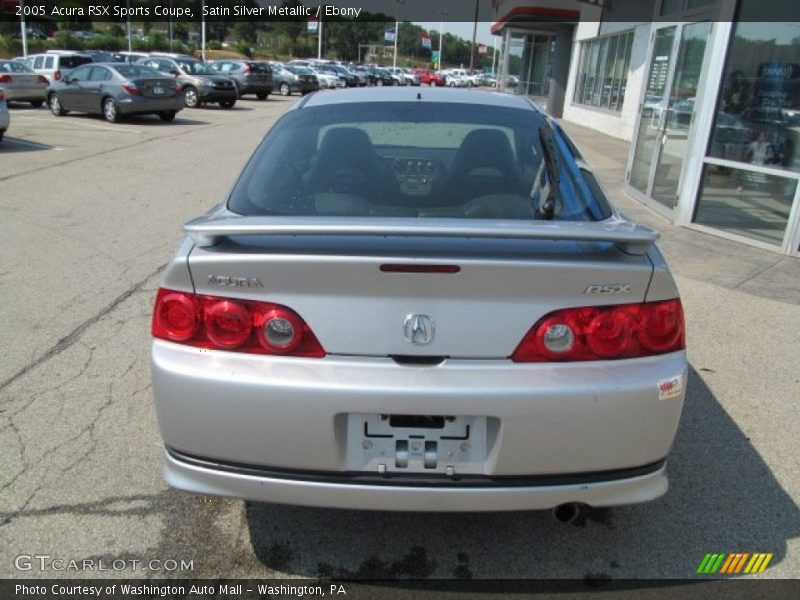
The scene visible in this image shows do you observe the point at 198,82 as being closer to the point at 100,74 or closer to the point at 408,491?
the point at 100,74

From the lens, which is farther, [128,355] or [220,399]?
[128,355]

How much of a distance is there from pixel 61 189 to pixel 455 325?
352 inches

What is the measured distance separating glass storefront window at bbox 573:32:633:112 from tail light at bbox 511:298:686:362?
19.2 m

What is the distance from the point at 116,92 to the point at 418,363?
18.5 meters

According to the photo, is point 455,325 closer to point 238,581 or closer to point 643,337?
point 643,337

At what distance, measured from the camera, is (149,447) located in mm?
3182

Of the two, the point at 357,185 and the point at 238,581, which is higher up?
the point at 357,185

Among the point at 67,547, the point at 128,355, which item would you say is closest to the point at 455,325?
the point at 67,547

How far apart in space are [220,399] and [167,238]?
5322mm

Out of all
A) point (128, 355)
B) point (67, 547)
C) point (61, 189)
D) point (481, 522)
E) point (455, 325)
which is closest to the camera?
point (455, 325)

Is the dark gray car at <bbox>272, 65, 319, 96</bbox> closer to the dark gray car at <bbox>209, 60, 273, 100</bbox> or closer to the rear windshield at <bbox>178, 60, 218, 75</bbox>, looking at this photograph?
the dark gray car at <bbox>209, 60, 273, 100</bbox>

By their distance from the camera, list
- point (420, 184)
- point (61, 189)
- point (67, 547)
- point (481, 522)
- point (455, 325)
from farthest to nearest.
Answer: point (61, 189), point (420, 184), point (481, 522), point (67, 547), point (455, 325)

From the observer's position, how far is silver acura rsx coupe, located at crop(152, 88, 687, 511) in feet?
6.75

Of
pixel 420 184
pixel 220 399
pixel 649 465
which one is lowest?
pixel 649 465
